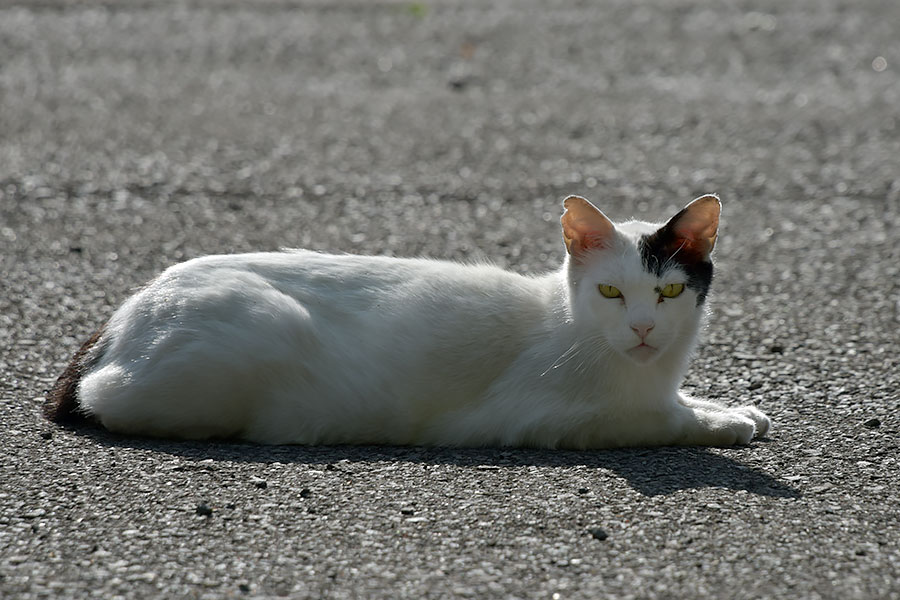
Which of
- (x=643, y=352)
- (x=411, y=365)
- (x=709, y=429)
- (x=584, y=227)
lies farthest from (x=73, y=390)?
(x=709, y=429)

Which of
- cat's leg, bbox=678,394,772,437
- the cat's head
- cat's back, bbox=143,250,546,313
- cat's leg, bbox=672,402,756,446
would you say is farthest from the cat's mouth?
cat's back, bbox=143,250,546,313

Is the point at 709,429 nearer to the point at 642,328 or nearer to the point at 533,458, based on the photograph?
the point at 642,328

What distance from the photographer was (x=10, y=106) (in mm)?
9547

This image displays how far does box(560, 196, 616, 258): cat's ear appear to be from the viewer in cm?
385

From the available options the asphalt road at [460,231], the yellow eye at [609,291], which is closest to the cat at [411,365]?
the yellow eye at [609,291]

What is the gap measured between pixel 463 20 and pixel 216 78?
3366mm

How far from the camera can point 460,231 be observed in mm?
6867

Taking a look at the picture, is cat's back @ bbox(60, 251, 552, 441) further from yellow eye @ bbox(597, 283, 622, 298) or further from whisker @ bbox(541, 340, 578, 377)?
yellow eye @ bbox(597, 283, 622, 298)

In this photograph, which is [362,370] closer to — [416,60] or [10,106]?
[10,106]

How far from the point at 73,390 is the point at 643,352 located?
2.11m

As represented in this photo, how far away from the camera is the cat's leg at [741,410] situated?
408 cm

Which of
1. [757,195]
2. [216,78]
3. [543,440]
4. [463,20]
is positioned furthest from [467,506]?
[463,20]

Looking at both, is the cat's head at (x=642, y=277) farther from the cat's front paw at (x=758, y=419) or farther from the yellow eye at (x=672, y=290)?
→ the cat's front paw at (x=758, y=419)

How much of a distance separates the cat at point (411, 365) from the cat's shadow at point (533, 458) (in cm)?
5
